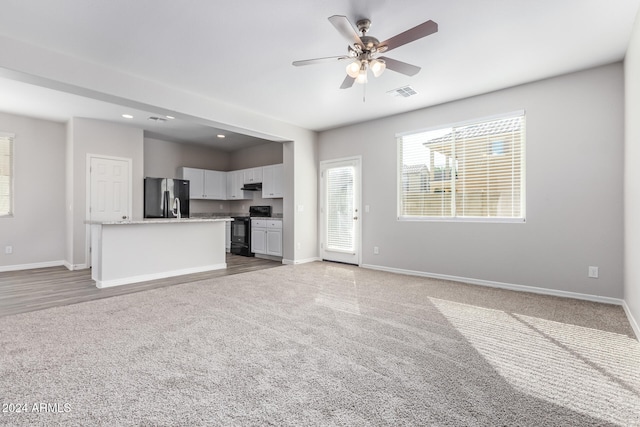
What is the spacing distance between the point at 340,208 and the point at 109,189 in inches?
178

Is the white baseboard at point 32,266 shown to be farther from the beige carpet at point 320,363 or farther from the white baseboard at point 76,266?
the beige carpet at point 320,363

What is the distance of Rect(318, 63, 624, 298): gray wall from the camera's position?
140 inches

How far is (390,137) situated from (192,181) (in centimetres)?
500

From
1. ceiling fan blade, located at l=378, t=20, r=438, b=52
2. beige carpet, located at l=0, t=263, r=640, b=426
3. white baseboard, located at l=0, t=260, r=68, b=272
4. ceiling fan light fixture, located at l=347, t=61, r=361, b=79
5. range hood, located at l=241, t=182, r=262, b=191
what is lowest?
beige carpet, located at l=0, t=263, r=640, b=426

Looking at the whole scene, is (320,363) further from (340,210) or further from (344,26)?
(340,210)

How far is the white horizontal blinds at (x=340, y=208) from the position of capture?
6.09 metres

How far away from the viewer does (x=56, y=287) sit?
4.34m

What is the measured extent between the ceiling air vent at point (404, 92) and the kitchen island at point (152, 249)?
11.8 feet

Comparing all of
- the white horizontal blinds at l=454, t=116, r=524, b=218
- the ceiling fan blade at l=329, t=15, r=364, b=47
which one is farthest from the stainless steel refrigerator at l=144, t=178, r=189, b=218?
the white horizontal blinds at l=454, t=116, r=524, b=218

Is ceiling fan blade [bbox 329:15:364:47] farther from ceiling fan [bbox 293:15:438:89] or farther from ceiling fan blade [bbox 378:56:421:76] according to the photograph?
ceiling fan blade [bbox 378:56:421:76]

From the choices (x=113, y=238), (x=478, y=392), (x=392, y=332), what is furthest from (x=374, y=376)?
(x=113, y=238)

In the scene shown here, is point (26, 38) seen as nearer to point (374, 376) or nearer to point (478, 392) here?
point (374, 376)

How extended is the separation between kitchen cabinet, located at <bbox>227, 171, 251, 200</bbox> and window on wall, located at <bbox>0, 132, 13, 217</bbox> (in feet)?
13.9

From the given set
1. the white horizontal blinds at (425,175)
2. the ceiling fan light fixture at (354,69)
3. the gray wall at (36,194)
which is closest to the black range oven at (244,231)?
the gray wall at (36,194)
